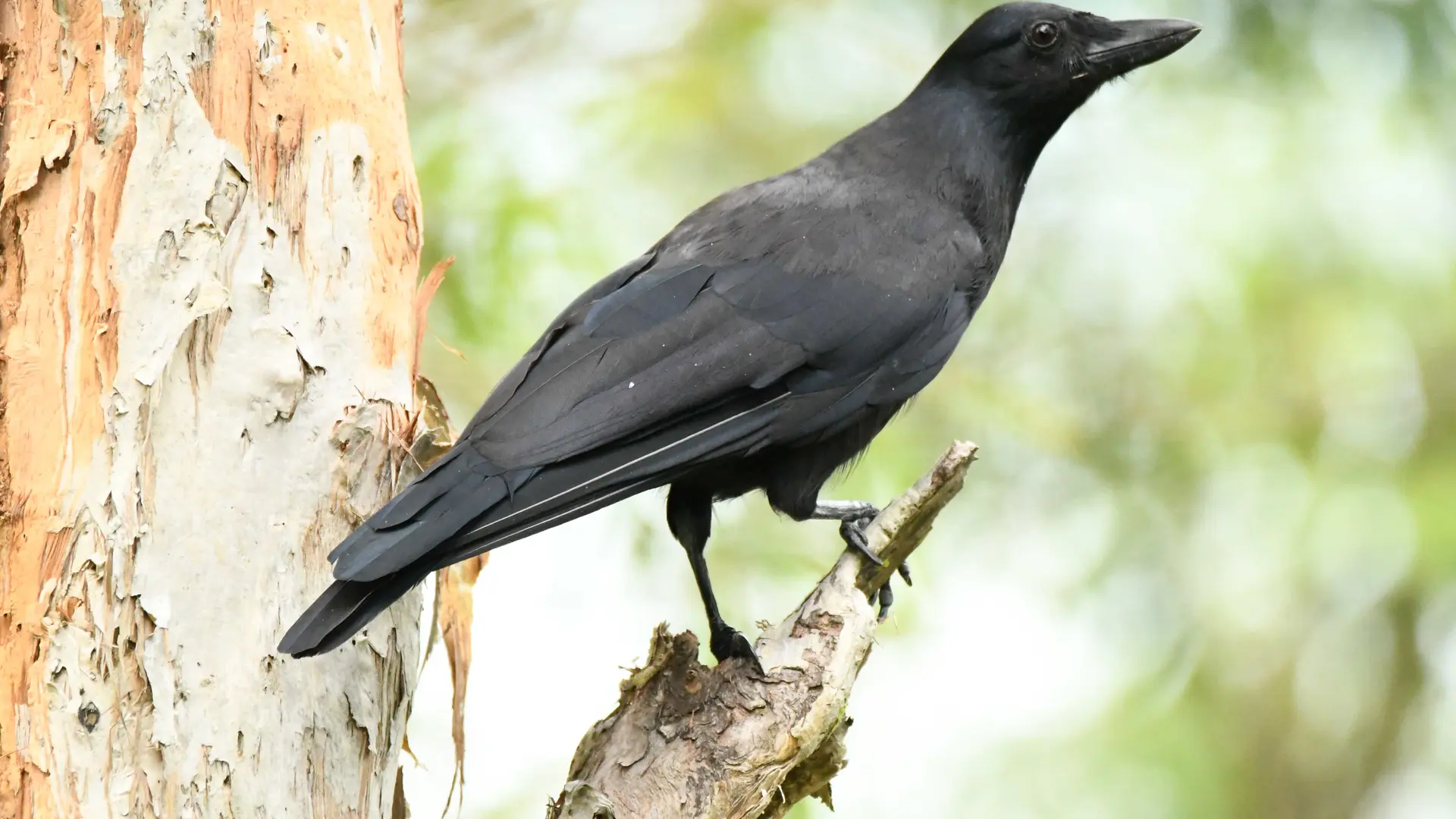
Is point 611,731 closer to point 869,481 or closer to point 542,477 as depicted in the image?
point 542,477

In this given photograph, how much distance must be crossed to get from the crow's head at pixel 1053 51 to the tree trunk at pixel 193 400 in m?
1.61

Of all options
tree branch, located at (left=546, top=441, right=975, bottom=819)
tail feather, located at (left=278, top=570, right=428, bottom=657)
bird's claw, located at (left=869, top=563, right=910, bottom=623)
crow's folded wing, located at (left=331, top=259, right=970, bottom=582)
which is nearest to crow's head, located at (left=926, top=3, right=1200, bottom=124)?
crow's folded wing, located at (left=331, top=259, right=970, bottom=582)

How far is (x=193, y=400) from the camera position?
8.51ft

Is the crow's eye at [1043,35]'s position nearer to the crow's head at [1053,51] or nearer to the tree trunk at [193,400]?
the crow's head at [1053,51]

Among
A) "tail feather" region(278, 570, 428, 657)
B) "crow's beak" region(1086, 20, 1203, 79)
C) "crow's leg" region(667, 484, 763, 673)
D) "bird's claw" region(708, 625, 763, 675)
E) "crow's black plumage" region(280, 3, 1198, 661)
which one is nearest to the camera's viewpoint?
"tail feather" region(278, 570, 428, 657)

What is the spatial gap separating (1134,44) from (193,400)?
8.02 ft

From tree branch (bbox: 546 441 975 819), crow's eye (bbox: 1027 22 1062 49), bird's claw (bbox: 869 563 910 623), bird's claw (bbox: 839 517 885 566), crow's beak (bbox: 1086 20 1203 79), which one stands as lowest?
tree branch (bbox: 546 441 975 819)

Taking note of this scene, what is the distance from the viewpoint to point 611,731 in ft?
8.89

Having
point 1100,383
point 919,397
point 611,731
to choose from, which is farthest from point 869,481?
point 611,731

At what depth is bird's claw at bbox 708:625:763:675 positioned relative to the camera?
9.18 feet

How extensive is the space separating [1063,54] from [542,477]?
187 centimetres

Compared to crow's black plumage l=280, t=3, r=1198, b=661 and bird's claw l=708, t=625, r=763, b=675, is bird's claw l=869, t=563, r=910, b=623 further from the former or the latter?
bird's claw l=708, t=625, r=763, b=675

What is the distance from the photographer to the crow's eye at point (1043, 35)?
3568 mm

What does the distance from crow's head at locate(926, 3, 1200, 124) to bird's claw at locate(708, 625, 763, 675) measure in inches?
63.1
